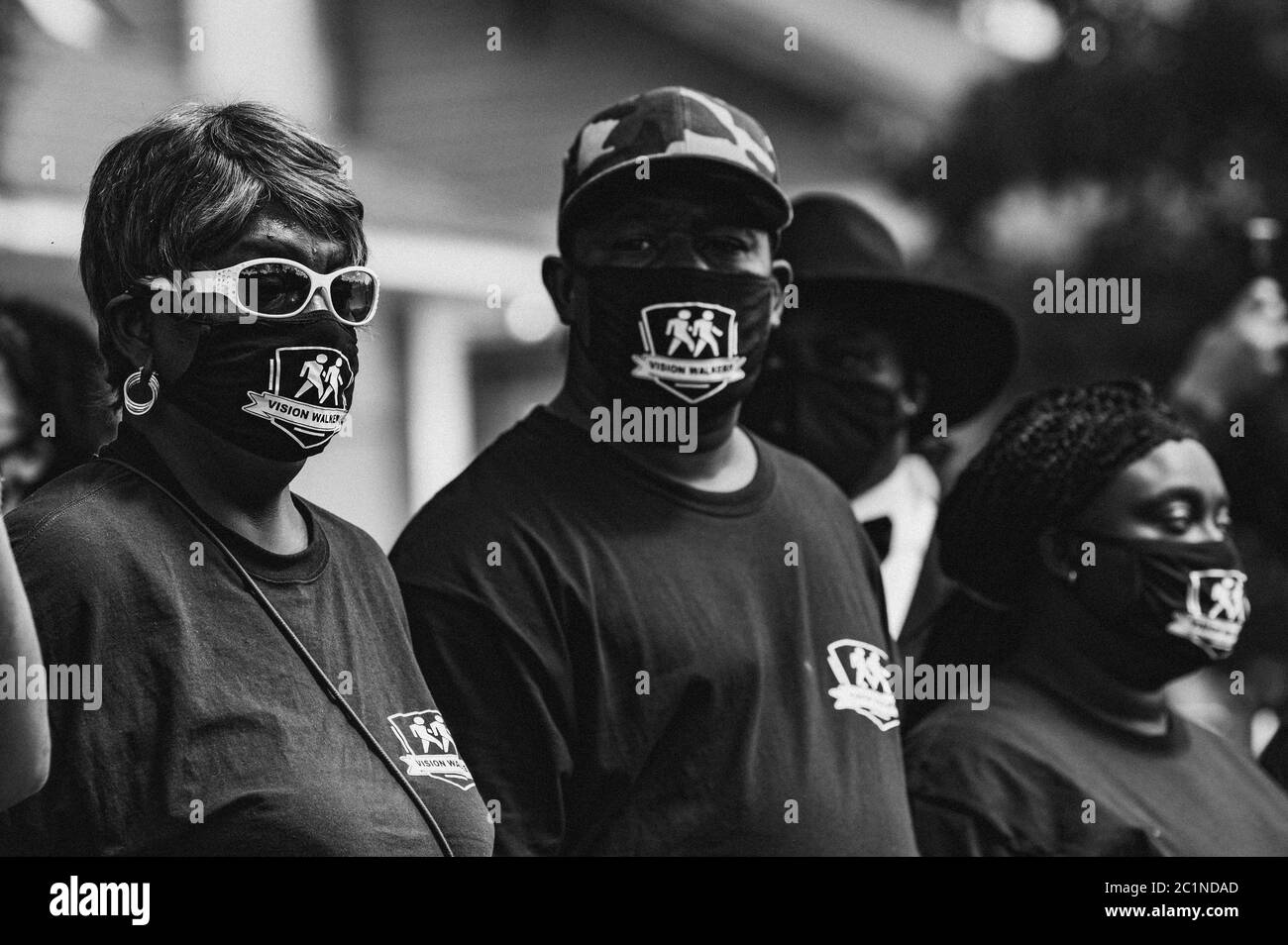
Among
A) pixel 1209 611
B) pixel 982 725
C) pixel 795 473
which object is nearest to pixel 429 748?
pixel 795 473

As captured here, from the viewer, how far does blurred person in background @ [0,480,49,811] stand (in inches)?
84.6

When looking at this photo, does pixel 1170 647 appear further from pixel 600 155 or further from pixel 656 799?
pixel 600 155

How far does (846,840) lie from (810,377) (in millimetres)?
1291

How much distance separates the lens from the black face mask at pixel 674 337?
3287 mm

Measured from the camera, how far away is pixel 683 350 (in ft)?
10.8

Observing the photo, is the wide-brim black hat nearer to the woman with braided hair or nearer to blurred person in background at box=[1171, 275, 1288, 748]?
the woman with braided hair

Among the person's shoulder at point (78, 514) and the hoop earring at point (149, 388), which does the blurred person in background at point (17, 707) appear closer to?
the person's shoulder at point (78, 514)

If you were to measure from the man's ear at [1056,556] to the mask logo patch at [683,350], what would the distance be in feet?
3.20

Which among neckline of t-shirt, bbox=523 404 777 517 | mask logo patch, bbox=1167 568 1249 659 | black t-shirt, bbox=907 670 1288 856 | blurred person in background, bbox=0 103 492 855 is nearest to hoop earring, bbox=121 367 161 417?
blurred person in background, bbox=0 103 492 855

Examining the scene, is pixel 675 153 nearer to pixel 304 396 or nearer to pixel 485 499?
pixel 485 499

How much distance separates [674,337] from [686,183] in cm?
28

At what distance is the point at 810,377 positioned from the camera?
424cm

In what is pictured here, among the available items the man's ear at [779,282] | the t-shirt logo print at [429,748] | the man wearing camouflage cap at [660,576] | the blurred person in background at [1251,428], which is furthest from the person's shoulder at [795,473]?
the blurred person in background at [1251,428]

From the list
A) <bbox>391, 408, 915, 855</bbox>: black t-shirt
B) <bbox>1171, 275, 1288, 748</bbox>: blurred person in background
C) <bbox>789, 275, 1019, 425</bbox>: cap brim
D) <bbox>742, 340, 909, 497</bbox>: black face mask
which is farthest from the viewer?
<bbox>1171, 275, 1288, 748</bbox>: blurred person in background
